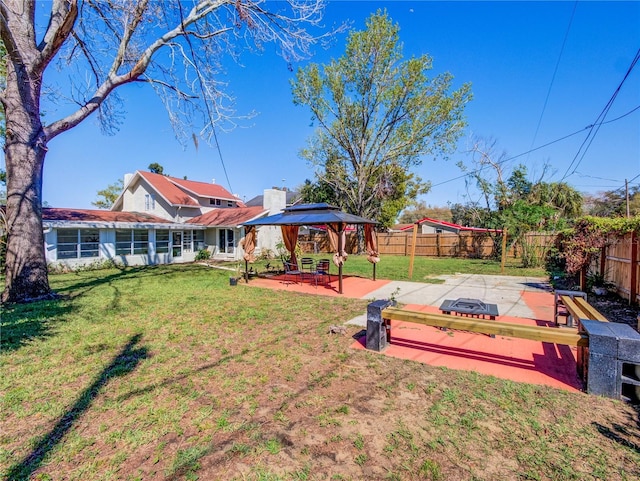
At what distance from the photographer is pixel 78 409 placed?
10.1 ft

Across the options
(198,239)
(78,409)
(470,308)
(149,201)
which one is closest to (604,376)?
(470,308)

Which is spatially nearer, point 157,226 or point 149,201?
point 157,226

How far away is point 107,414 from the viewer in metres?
2.99

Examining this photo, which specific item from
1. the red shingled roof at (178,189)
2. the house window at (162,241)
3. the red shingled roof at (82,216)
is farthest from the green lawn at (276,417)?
the red shingled roof at (178,189)

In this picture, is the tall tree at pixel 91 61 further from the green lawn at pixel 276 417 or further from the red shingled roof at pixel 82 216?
the red shingled roof at pixel 82 216

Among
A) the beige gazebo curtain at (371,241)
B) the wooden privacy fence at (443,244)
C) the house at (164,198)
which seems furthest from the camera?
the house at (164,198)

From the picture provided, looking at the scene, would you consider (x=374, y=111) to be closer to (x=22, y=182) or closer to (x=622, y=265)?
(x=622, y=265)

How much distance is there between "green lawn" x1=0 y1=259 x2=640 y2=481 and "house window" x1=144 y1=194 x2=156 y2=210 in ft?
58.0

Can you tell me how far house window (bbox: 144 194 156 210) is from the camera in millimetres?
21141

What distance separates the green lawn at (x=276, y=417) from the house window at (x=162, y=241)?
1358 cm

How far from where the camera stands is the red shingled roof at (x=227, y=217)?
19.0 m

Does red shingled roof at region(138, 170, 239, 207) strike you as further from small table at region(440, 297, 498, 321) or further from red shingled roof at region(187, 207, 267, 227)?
small table at region(440, 297, 498, 321)

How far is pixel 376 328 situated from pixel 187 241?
18.0 metres

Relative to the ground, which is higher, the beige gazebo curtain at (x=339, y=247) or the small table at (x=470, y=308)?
the beige gazebo curtain at (x=339, y=247)
